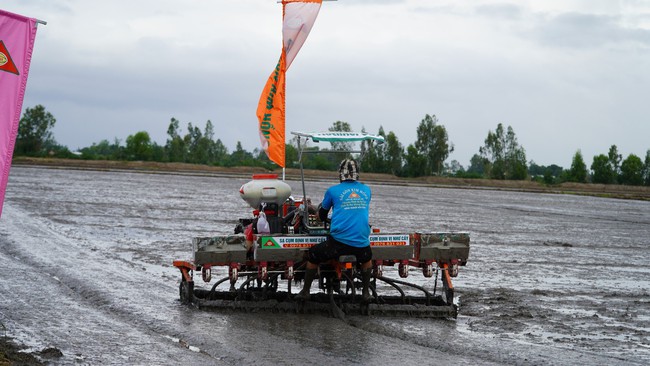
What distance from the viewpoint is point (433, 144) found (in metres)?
137

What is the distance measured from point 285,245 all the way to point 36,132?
407 ft

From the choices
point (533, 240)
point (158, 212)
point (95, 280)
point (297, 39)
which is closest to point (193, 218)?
point (158, 212)

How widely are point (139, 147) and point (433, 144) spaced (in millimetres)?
48616

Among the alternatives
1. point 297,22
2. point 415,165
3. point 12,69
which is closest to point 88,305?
point 12,69

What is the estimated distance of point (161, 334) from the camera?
9.66m

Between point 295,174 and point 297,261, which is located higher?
point 295,174

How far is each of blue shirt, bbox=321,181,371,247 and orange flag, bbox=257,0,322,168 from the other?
1454 mm

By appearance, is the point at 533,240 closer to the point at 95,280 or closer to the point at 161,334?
the point at 95,280

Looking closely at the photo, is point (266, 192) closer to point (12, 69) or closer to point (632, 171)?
point (12, 69)

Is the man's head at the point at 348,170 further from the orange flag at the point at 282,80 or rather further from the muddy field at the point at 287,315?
the muddy field at the point at 287,315

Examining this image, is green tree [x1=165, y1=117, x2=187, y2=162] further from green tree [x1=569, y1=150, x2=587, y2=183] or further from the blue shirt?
the blue shirt

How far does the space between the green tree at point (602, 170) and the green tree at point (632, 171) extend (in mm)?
1862

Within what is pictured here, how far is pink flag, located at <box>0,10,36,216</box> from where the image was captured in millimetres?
8438

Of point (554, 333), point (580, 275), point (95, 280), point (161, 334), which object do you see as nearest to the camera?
point (161, 334)
